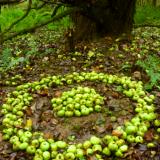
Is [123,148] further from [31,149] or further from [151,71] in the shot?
[151,71]

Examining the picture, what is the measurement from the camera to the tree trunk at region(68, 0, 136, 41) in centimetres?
855

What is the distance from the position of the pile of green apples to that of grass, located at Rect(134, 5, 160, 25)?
7016mm

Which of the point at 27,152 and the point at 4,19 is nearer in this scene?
the point at 27,152

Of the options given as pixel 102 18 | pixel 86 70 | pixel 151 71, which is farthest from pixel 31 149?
pixel 102 18

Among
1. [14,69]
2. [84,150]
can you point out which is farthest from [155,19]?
[84,150]

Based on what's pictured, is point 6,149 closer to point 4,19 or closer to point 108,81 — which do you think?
point 108,81

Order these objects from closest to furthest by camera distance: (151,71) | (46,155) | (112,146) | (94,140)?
(46,155), (112,146), (94,140), (151,71)

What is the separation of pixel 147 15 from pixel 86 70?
713 cm

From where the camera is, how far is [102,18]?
28.8 ft

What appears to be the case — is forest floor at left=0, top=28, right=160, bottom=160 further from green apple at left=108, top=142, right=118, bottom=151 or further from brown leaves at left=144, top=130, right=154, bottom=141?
green apple at left=108, top=142, right=118, bottom=151

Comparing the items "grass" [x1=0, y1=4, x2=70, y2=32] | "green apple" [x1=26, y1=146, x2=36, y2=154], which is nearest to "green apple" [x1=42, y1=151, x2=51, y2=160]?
"green apple" [x1=26, y1=146, x2=36, y2=154]

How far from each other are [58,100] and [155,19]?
8.51 m

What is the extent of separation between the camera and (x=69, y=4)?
8742 mm

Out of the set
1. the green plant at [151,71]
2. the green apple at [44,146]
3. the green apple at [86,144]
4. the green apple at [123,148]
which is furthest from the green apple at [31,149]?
the green plant at [151,71]
